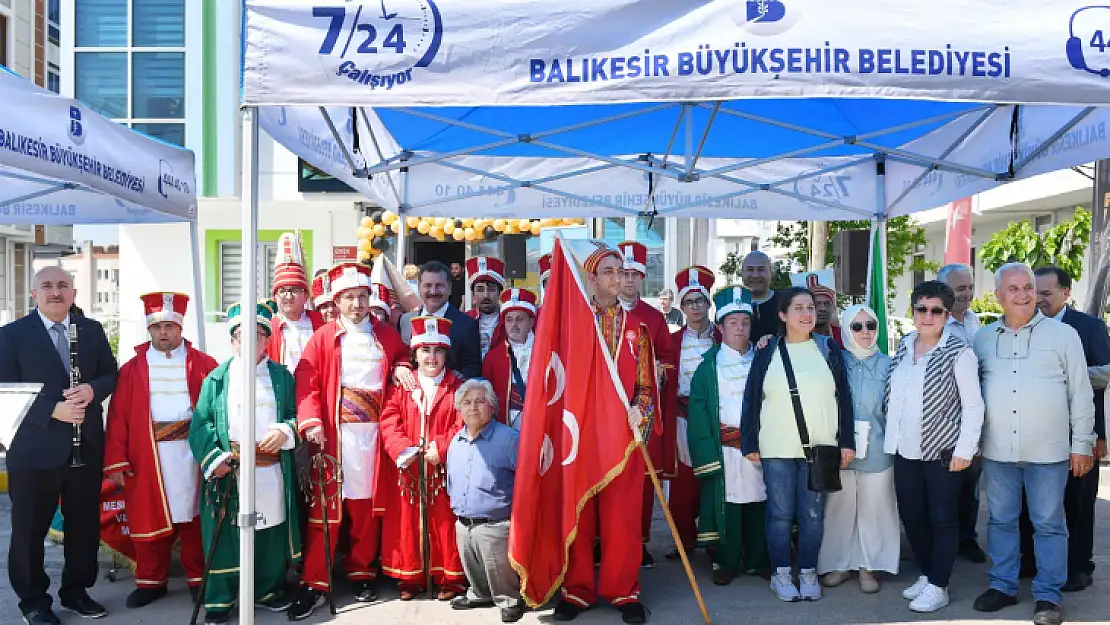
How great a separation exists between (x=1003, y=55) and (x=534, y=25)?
2.02 meters

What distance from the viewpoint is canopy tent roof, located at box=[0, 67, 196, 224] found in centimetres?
468

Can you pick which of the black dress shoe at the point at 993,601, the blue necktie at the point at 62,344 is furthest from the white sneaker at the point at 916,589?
the blue necktie at the point at 62,344

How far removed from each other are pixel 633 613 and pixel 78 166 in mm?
3812

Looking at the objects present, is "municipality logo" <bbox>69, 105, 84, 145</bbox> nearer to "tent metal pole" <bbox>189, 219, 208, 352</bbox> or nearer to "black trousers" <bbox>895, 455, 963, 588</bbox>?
"tent metal pole" <bbox>189, 219, 208, 352</bbox>

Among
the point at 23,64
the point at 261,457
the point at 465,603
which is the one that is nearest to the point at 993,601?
the point at 465,603

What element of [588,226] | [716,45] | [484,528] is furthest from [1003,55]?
[588,226]

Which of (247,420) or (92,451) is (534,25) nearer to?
(247,420)

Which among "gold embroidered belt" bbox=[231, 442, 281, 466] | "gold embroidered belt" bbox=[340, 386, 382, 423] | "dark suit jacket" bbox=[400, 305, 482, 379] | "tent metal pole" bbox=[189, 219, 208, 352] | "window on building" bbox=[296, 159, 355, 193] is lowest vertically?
"gold embroidered belt" bbox=[231, 442, 281, 466]

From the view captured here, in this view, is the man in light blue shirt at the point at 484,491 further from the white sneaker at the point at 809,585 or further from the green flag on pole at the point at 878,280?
the green flag on pole at the point at 878,280

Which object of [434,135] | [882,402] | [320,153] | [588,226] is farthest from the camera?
[588,226]

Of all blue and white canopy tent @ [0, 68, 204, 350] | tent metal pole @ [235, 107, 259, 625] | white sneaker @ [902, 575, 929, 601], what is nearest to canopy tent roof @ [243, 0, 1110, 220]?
tent metal pole @ [235, 107, 259, 625]

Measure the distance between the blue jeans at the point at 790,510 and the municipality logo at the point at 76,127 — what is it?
414cm

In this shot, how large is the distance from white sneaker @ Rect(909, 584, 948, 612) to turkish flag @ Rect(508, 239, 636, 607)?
1.75m

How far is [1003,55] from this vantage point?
4094mm
